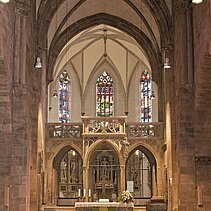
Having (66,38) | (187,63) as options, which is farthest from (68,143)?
(187,63)

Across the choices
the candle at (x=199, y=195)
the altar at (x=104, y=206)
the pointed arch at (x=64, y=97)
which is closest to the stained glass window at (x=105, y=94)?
the pointed arch at (x=64, y=97)

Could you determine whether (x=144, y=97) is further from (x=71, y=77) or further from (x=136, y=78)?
(x=71, y=77)

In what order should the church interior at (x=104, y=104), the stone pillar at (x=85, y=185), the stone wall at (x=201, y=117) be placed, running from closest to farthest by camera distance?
the stone wall at (x=201, y=117) → the church interior at (x=104, y=104) → the stone pillar at (x=85, y=185)

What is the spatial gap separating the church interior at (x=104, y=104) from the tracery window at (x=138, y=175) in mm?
63

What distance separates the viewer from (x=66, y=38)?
1236 inches

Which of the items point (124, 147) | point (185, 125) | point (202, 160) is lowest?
point (202, 160)

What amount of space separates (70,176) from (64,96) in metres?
6.88

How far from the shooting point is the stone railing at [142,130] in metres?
31.1

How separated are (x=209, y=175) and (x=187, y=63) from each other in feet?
12.7

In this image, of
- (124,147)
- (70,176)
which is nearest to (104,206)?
(124,147)

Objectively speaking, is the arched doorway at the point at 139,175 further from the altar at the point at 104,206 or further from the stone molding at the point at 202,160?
the stone molding at the point at 202,160

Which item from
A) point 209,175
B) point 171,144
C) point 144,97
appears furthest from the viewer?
point 144,97

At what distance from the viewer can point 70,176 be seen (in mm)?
33750

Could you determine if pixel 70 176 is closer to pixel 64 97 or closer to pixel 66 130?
pixel 66 130
